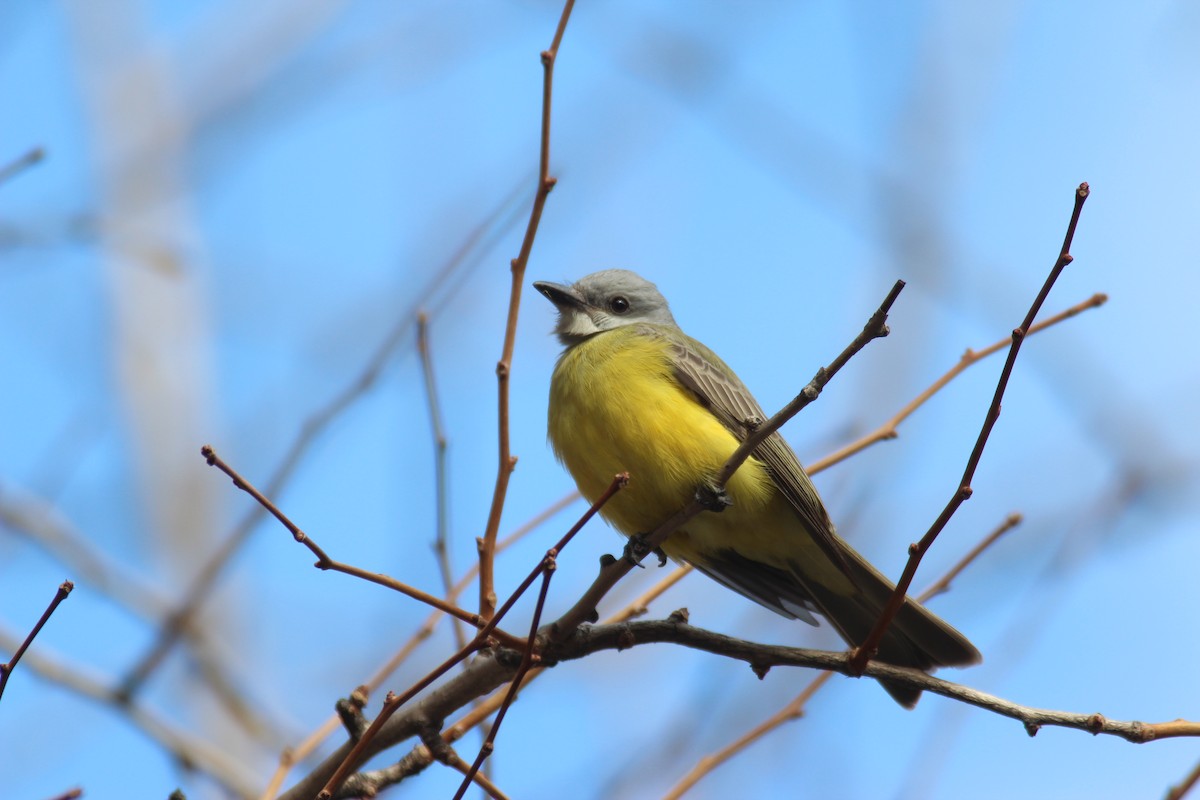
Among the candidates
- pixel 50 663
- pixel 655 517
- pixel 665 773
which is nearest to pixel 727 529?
pixel 655 517

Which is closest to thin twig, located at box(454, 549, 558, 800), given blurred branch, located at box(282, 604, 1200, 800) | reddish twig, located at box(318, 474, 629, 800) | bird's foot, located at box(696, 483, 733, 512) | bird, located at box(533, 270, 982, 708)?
reddish twig, located at box(318, 474, 629, 800)

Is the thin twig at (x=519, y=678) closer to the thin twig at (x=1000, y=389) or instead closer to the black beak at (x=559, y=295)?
the thin twig at (x=1000, y=389)

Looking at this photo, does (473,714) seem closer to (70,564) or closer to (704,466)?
(704,466)

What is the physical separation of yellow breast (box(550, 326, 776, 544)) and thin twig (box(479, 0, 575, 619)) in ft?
3.92

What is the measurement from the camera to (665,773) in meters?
5.77

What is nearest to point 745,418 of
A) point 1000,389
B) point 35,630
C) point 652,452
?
point 652,452

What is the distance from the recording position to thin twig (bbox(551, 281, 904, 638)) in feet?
10.7

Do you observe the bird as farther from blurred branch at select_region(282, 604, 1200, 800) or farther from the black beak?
blurred branch at select_region(282, 604, 1200, 800)

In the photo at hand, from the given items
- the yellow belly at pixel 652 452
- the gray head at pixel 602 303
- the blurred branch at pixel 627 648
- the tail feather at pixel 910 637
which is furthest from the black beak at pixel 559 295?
the blurred branch at pixel 627 648

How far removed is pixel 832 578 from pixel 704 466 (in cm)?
100

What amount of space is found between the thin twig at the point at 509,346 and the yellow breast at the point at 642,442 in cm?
119

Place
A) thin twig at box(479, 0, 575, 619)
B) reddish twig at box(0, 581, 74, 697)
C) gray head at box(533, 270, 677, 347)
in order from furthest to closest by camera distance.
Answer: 1. gray head at box(533, 270, 677, 347)
2. thin twig at box(479, 0, 575, 619)
3. reddish twig at box(0, 581, 74, 697)

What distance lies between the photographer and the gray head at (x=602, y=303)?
696 cm

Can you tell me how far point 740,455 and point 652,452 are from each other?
5.00 ft
